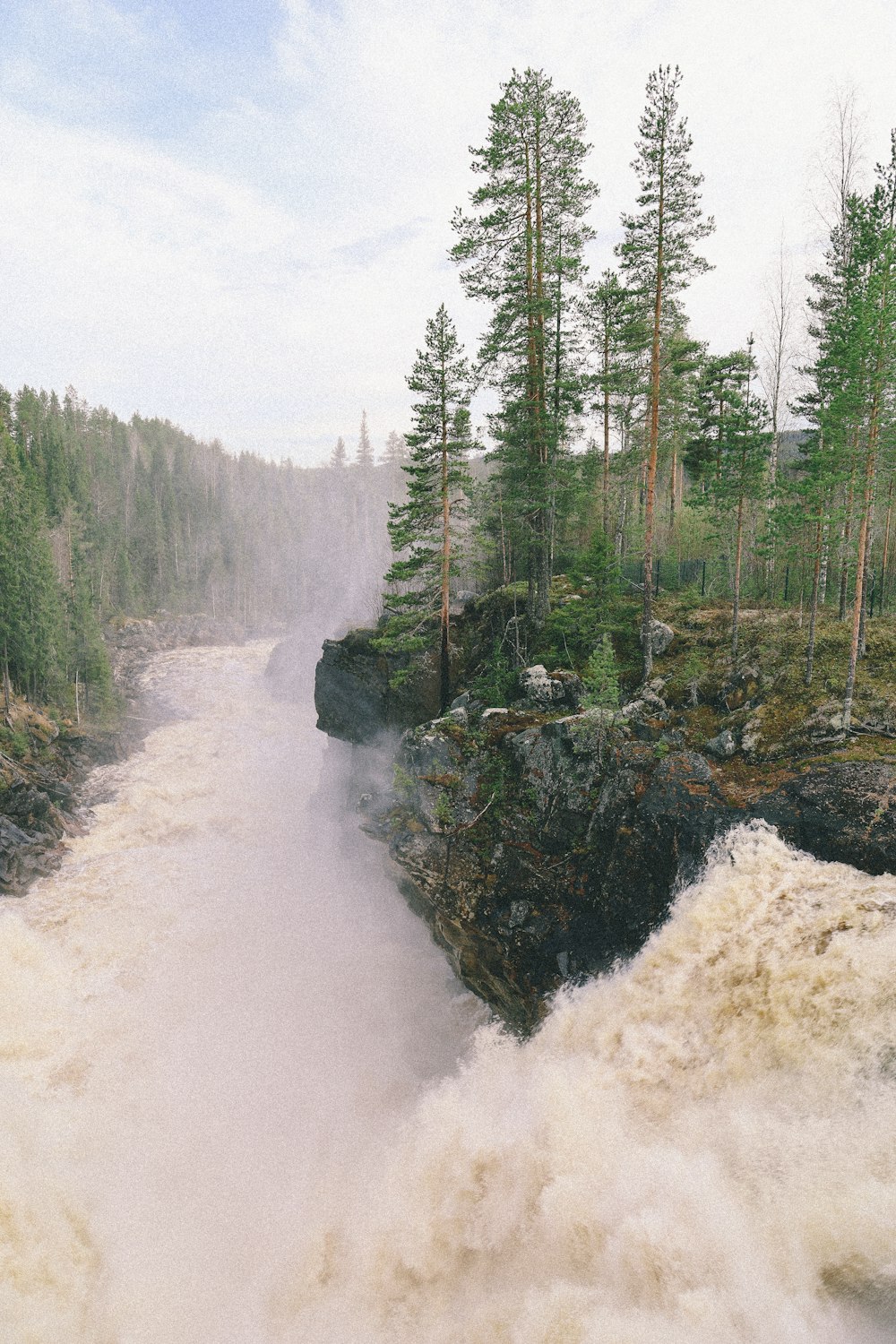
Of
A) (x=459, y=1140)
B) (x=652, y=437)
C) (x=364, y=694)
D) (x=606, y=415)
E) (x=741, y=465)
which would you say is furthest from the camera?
(x=606, y=415)

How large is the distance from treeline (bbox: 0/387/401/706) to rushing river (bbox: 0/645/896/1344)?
80.7 ft

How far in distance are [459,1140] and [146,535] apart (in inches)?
3184

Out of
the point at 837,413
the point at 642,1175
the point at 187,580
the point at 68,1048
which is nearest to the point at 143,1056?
the point at 68,1048

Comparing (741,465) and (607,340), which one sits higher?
(607,340)

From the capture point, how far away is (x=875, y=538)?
86.2 ft

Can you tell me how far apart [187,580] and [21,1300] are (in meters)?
79.4

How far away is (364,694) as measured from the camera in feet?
80.8

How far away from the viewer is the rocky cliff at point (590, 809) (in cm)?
1112

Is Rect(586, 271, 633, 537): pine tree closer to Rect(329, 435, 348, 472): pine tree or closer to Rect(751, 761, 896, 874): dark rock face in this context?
Rect(751, 761, 896, 874): dark rock face

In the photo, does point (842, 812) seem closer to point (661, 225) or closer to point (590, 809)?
point (590, 809)

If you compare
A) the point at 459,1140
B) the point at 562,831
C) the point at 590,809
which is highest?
the point at 590,809

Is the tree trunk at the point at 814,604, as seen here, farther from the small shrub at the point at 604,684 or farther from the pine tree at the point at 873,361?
the small shrub at the point at 604,684

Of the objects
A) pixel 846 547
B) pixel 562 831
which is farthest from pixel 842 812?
pixel 846 547

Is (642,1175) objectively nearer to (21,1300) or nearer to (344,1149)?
(344,1149)
